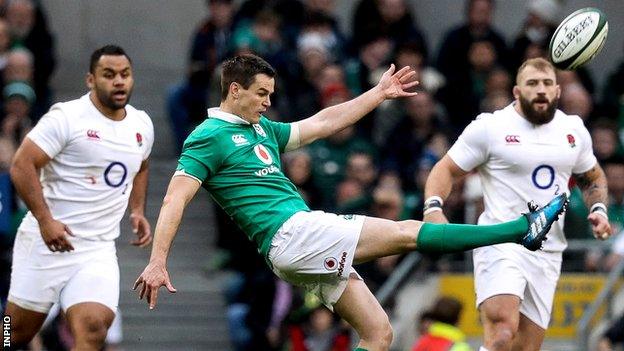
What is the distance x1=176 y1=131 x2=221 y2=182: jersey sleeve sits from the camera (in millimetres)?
10805

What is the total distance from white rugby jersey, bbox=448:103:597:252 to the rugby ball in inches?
21.3

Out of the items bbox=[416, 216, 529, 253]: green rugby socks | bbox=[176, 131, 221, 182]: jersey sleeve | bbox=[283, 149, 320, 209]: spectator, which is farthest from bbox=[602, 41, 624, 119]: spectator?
bbox=[176, 131, 221, 182]: jersey sleeve

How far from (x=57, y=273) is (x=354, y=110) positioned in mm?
2546

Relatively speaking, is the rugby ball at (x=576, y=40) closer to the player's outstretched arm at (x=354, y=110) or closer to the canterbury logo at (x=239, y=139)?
the player's outstretched arm at (x=354, y=110)

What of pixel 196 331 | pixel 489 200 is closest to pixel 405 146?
pixel 196 331

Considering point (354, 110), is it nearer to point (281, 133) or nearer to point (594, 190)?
point (281, 133)

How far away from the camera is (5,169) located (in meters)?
16.8

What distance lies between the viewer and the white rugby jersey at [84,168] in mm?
12258

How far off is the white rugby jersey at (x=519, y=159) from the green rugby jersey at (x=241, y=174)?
1876 mm

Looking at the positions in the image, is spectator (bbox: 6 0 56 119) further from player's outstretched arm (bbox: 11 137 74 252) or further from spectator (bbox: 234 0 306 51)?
player's outstretched arm (bbox: 11 137 74 252)

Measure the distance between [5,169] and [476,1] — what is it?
6.30 meters

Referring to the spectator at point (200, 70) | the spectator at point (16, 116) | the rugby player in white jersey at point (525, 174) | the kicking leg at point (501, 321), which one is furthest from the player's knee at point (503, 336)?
the spectator at point (200, 70)

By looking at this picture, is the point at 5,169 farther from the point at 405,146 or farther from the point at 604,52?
the point at 604,52

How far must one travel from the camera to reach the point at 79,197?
12328 millimetres
